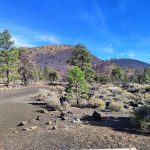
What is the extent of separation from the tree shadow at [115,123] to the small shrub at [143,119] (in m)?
0.38

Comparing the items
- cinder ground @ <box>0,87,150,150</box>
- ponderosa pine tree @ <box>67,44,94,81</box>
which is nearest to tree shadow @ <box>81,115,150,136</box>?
cinder ground @ <box>0,87,150,150</box>

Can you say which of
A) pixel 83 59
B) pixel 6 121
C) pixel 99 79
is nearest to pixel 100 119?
pixel 6 121

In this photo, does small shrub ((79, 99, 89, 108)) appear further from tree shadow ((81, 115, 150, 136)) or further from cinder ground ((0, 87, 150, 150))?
cinder ground ((0, 87, 150, 150))

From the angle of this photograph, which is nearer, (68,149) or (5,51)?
(68,149)

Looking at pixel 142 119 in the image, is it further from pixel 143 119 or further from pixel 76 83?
pixel 76 83

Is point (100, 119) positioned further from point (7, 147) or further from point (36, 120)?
point (7, 147)

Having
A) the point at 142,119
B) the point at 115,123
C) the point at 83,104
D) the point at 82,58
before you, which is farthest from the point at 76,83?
the point at 82,58

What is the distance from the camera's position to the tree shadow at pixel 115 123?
18.5 metres

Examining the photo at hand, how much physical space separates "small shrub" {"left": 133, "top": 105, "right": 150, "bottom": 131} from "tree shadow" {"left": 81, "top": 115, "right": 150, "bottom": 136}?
383 millimetres

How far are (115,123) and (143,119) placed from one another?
2.88 metres

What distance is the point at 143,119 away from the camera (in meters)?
18.6

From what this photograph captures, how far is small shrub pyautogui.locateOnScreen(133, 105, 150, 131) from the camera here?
1828cm

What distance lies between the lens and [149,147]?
14773mm

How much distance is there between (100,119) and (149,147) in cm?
768
